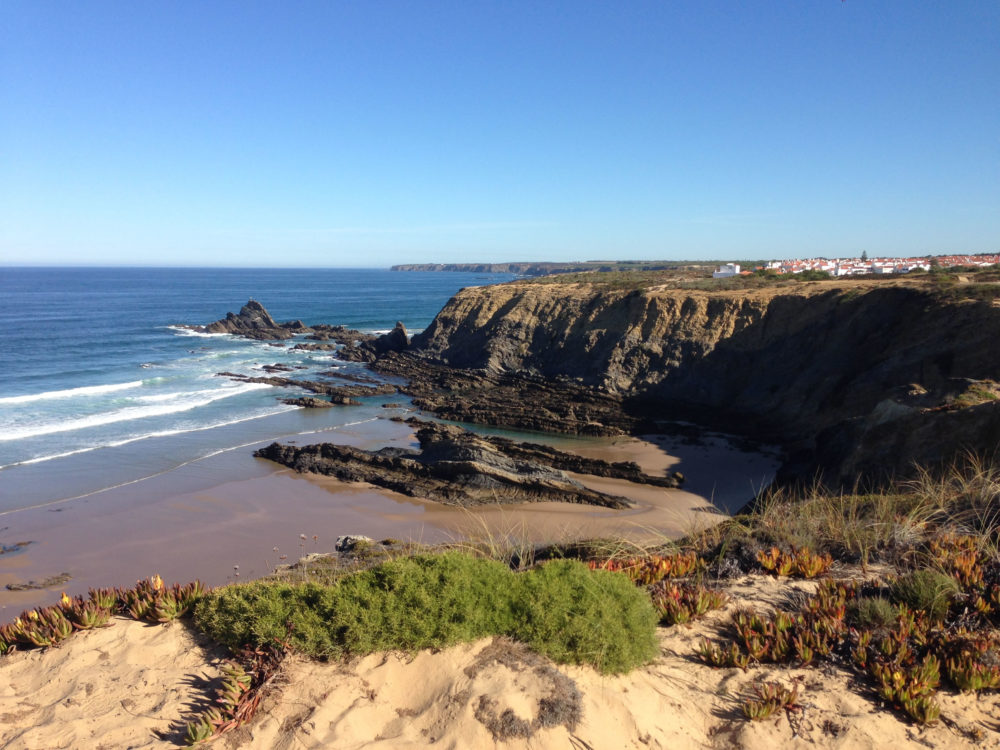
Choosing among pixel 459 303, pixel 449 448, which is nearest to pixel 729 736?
pixel 449 448

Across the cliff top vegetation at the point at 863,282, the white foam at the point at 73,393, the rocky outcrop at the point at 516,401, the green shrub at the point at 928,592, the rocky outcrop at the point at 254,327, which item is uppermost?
the cliff top vegetation at the point at 863,282

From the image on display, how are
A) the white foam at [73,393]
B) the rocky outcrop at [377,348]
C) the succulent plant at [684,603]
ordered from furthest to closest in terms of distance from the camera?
the rocky outcrop at [377,348] < the white foam at [73,393] < the succulent plant at [684,603]

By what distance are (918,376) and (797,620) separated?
2026cm

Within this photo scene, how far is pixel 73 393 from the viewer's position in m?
31.6

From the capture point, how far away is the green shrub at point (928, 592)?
217 inches

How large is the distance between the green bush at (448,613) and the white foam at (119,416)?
2478 centimetres

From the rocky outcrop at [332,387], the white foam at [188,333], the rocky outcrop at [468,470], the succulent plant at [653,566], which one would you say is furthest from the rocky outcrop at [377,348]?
the succulent plant at [653,566]

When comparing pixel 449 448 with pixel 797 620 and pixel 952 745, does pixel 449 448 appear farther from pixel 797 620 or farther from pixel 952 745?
pixel 952 745

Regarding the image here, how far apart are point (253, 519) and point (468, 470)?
6.74 metres

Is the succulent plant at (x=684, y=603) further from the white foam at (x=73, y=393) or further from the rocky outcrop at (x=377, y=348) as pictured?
the rocky outcrop at (x=377, y=348)

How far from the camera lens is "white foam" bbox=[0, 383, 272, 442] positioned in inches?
963

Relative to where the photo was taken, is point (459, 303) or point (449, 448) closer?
point (449, 448)

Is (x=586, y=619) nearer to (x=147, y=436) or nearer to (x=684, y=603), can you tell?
(x=684, y=603)

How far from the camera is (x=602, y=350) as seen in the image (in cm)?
3541
